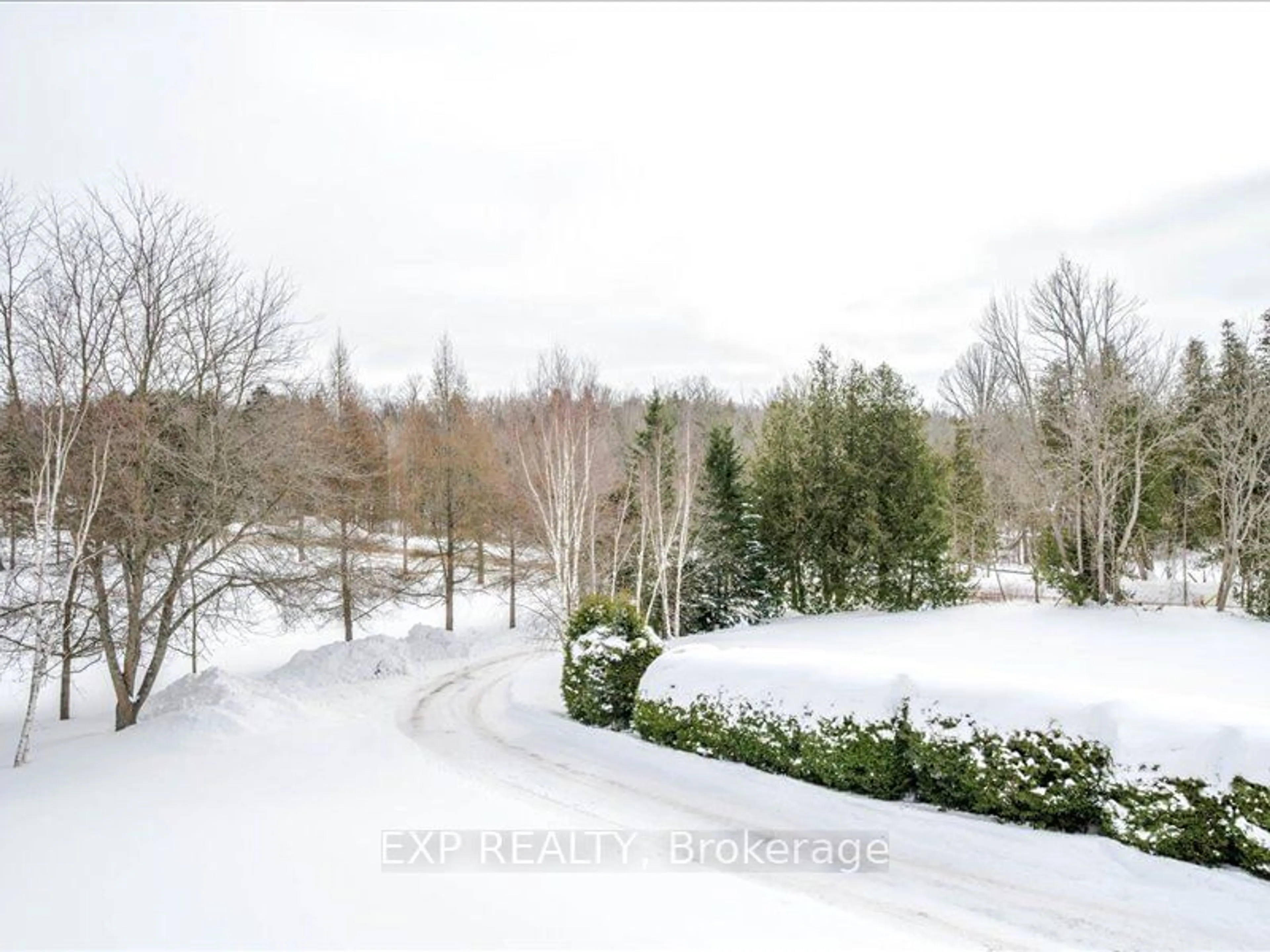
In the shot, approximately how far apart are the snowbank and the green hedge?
15 cm

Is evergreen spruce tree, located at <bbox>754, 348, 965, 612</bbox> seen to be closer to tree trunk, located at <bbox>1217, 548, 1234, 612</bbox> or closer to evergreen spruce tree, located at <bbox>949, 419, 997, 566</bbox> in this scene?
tree trunk, located at <bbox>1217, 548, 1234, 612</bbox>

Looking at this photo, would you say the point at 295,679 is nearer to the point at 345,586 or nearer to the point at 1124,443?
the point at 345,586

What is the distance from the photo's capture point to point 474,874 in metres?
6.57

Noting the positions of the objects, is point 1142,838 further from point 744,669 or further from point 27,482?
point 27,482

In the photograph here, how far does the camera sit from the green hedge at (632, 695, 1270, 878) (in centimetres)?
643

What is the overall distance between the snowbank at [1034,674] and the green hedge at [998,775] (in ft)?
0.49

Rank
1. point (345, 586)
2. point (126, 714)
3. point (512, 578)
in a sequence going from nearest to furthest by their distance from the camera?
point (126, 714) < point (345, 586) < point (512, 578)

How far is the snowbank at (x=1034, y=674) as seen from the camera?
691cm

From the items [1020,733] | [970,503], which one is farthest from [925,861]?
[970,503]

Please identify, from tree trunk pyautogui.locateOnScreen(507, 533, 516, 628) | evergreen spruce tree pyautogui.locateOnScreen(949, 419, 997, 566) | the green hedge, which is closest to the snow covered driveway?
the green hedge

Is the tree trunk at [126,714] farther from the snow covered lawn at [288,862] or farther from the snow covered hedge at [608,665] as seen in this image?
the snow covered hedge at [608,665]

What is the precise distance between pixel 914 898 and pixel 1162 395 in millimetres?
19222

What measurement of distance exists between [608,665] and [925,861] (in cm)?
645

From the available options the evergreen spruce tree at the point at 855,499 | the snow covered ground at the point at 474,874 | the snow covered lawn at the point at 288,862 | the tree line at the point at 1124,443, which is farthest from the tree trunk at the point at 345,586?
the tree line at the point at 1124,443
